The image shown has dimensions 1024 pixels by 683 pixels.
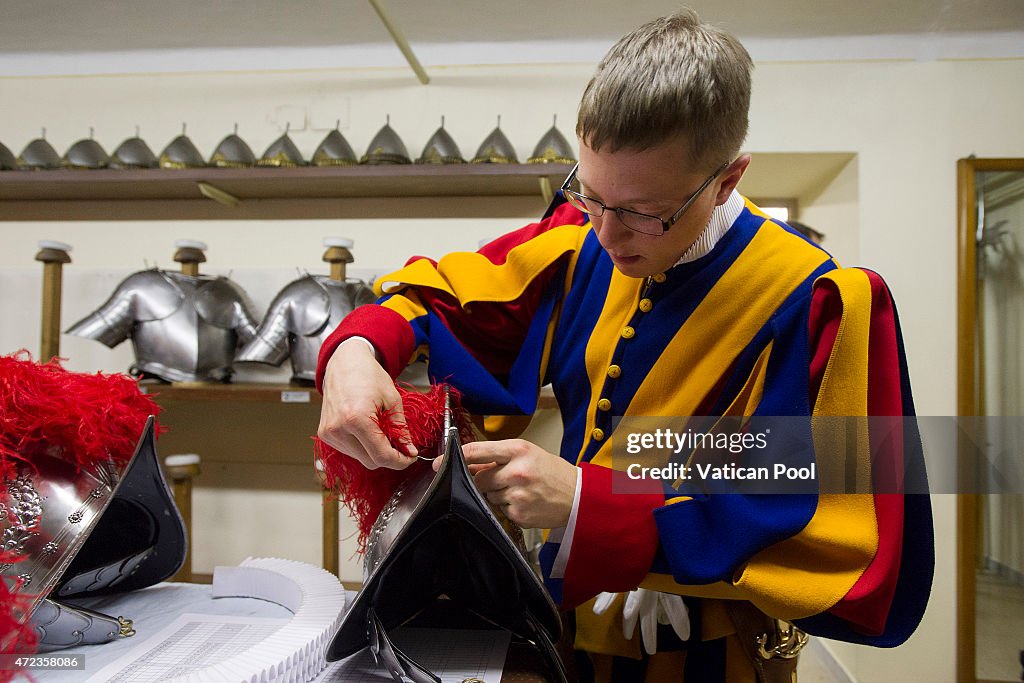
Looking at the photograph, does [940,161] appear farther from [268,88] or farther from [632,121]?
[268,88]

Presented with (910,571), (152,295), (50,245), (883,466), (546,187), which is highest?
(546,187)

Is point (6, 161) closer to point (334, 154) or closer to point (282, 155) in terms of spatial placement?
point (282, 155)

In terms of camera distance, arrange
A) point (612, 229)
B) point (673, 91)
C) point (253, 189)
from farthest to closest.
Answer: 1. point (253, 189)
2. point (612, 229)
3. point (673, 91)

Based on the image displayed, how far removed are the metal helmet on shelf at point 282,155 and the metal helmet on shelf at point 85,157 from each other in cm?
62

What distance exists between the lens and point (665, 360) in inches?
32.4

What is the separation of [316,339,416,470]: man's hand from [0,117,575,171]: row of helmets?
1.82 m

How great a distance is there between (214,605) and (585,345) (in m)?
0.67

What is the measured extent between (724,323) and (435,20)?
228cm

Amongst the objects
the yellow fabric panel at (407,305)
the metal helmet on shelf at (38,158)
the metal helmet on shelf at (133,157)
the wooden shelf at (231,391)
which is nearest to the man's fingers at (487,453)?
the yellow fabric panel at (407,305)

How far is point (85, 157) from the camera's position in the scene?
8.49ft

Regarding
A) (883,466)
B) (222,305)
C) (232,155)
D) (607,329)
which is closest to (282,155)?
(232,155)

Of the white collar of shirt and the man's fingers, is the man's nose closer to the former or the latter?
the white collar of shirt

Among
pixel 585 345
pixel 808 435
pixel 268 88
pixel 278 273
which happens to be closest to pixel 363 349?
pixel 585 345

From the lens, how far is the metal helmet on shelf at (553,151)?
242 cm
